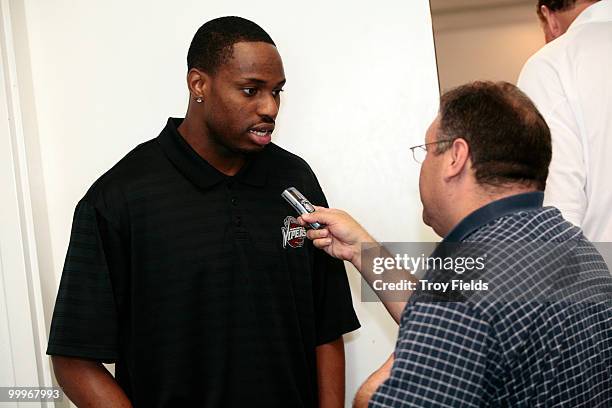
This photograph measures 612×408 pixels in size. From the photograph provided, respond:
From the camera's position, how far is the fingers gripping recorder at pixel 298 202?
1.47 metres

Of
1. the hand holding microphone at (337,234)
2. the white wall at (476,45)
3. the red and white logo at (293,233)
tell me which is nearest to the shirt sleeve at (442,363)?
the hand holding microphone at (337,234)

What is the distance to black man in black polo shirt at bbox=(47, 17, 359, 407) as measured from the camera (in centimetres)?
138

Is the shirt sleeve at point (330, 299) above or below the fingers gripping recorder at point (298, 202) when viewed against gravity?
below

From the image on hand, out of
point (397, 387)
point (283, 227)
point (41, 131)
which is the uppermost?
point (41, 131)

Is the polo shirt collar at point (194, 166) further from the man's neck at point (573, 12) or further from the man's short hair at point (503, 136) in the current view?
the man's neck at point (573, 12)

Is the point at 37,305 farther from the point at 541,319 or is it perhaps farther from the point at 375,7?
the point at 541,319

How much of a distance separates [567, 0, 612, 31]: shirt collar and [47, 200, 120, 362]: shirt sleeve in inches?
45.4

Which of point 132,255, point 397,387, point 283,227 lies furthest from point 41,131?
point 397,387

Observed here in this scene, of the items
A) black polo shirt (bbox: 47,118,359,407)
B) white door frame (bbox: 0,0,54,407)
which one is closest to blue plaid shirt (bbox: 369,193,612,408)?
black polo shirt (bbox: 47,118,359,407)

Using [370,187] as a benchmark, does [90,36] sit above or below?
above

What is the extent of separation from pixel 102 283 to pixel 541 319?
0.85 metres

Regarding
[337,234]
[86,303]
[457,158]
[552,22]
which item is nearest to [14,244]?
[86,303]

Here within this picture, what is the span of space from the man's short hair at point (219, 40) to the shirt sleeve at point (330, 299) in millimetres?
390

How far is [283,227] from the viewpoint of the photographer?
5.06ft
